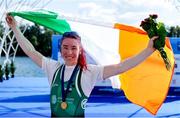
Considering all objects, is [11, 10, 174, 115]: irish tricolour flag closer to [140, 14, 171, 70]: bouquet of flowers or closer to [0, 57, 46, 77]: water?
[140, 14, 171, 70]: bouquet of flowers

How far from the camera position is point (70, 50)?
342 centimetres

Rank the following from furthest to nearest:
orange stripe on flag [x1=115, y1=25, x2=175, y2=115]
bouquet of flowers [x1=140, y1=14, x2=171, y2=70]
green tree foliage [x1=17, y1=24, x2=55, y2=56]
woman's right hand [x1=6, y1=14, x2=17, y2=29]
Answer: green tree foliage [x1=17, y1=24, x2=55, y2=56]
orange stripe on flag [x1=115, y1=25, x2=175, y2=115]
woman's right hand [x1=6, y1=14, x2=17, y2=29]
bouquet of flowers [x1=140, y1=14, x2=171, y2=70]

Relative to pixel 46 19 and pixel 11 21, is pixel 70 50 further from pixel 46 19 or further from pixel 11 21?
pixel 46 19

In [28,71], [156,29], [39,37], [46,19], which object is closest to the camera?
[156,29]

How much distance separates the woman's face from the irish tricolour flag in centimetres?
108

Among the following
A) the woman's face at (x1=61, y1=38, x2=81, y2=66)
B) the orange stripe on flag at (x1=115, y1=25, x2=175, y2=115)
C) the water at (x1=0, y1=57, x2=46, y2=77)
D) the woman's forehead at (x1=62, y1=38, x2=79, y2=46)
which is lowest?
the water at (x1=0, y1=57, x2=46, y2=77)

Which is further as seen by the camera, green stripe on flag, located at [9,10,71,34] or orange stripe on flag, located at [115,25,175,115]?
A: green stripe on flag, located at [9,10,71,34]

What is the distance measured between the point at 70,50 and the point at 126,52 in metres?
1.58

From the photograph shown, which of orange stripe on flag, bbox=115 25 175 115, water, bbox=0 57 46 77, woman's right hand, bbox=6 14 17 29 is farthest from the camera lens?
water, bbox=0 57 46 77

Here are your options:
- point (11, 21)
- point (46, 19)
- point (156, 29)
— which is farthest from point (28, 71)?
point (156, 29)

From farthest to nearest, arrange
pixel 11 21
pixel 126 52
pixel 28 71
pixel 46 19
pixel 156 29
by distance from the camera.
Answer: pixel 28 71 < pixel 126 52 < pixel 46 19 < pixel 11 21 < pixel 156 29

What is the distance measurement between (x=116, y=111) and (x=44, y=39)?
2803 cm

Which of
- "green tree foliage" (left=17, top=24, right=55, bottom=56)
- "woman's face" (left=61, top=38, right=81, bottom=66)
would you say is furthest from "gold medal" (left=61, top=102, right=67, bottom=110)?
"green tree foliage" (left=17, top=24, right=55, bottom=56)

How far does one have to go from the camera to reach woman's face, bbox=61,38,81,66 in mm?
3420
